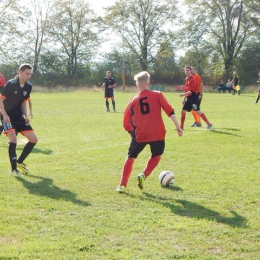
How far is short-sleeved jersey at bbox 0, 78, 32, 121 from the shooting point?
7621mm

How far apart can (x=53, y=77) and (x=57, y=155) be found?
53.9m

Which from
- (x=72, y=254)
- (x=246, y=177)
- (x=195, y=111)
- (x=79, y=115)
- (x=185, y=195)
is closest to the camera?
(x=72, y=254)

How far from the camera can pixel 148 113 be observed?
6.41 meters

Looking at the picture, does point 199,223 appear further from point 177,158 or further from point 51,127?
point 51,127

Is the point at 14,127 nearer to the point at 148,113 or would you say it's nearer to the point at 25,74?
the point at 25,74

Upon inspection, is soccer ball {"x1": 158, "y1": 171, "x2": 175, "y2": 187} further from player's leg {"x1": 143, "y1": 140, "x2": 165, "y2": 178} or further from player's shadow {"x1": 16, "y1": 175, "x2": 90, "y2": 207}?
player's shadow {"x1": 16, "y1": 175, "x2": 90, "y2": 207}

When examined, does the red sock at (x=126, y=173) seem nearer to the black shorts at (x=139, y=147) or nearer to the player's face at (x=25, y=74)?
the black shorts at (x=139, y=147)

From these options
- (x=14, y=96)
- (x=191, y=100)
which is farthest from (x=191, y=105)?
(x=14, y=96)

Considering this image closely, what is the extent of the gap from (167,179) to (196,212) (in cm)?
131

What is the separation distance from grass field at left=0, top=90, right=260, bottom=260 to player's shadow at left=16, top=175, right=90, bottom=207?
14 mm

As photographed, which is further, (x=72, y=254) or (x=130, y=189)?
(x=130, y=189)

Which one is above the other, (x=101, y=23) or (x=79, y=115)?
(x=101, y=23)

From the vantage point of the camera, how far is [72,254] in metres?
4.15

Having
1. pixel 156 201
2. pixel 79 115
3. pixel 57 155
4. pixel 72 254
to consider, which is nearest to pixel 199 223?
pixel 156 201
